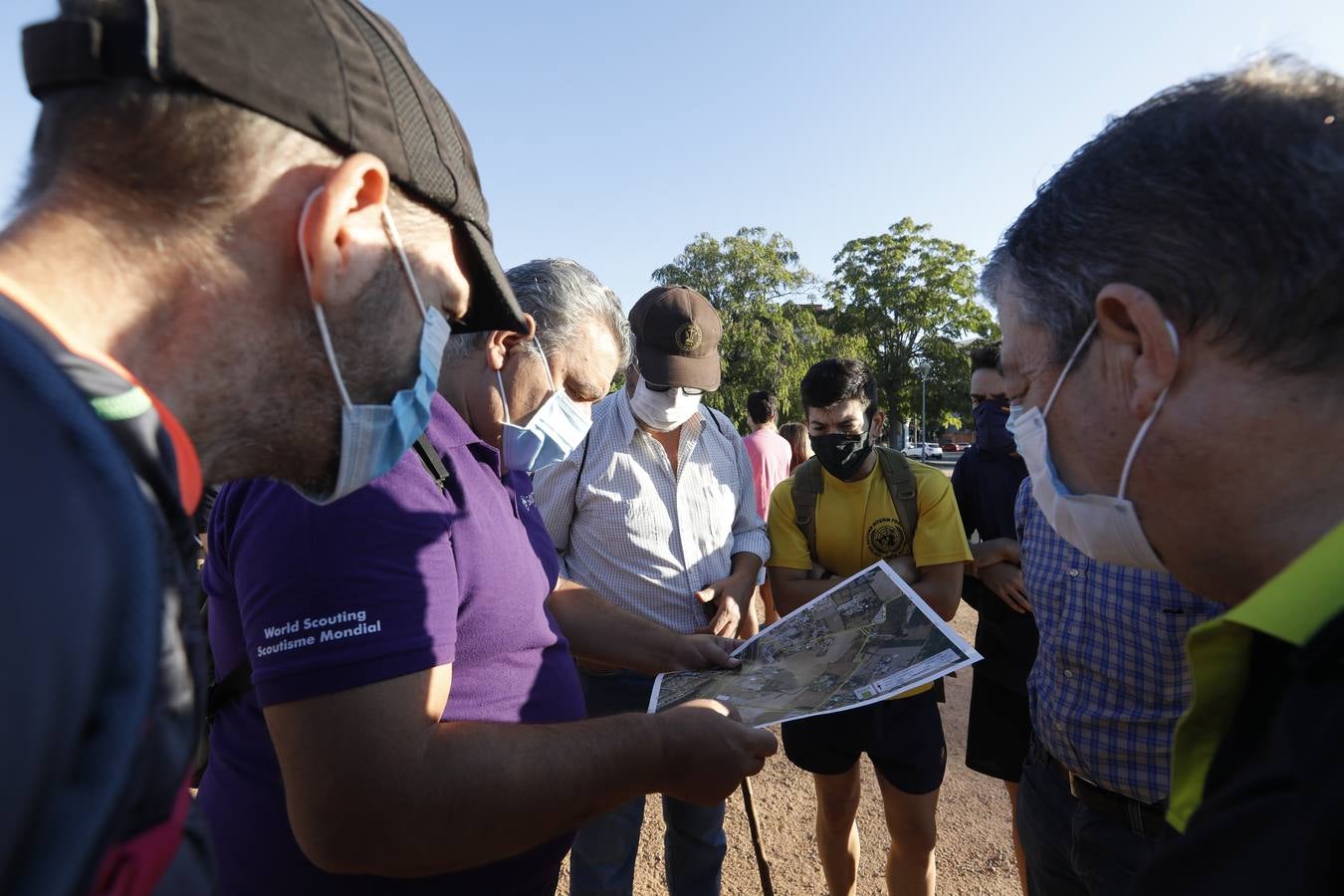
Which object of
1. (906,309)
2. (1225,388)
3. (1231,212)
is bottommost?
(906,309)

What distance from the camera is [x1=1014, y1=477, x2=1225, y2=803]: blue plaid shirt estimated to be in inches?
83.7

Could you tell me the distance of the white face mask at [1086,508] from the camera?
128 cm

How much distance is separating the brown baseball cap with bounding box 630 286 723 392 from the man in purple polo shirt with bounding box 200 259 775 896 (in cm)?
158

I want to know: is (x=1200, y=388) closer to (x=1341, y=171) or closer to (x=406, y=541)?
(x=1341, y=171)

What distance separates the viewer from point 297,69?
0.91 meters

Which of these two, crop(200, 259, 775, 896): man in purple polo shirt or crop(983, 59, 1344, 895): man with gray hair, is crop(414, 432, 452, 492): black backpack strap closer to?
crop(200, 259, 775, 896): man in purple polo shirt

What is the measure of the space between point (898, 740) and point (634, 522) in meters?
1.43

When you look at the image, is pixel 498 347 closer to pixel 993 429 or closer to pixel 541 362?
pixel 541 362

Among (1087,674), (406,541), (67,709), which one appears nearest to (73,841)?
(67,709)

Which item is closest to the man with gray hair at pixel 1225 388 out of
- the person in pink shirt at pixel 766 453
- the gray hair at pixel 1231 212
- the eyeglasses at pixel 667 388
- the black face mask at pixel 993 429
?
the gray hair at pixel 1231 212

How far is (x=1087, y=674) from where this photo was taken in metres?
2.33

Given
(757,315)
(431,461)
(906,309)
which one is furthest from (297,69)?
(906,309)

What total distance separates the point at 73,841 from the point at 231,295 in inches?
23.7

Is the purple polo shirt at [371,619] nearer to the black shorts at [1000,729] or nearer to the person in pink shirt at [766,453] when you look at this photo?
the black shorts at [1000,729]
